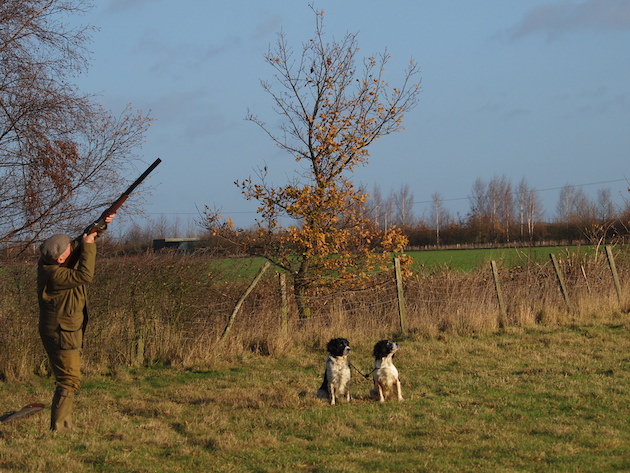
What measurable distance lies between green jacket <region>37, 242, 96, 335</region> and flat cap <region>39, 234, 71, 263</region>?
99 mm

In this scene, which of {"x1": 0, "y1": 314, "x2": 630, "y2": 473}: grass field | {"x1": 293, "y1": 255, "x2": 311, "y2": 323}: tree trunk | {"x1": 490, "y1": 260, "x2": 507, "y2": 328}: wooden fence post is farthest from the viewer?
{"x1": 490, "y1": 260, "x2": 507, "y2": 328}: wooden fence post

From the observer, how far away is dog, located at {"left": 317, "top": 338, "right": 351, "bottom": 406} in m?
8.30

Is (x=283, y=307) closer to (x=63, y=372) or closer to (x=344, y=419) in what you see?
(x=344, y=419)

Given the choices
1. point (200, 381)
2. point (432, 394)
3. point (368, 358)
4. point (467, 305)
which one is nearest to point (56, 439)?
point (200, 381)

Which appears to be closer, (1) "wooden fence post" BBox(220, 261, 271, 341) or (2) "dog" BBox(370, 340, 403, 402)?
(2) "dog" BBox(370, 340, 403, 402)

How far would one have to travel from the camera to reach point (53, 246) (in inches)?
271

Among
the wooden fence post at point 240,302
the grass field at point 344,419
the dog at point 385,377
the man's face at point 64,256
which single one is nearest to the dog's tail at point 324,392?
the grass field at point 344,419

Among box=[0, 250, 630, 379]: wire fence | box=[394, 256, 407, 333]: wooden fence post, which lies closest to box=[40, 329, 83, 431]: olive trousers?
box=[0, 250, 630, 379]: wire fence

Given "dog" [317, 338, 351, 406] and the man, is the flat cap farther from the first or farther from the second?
"dog" [317, 338, 351, 406]

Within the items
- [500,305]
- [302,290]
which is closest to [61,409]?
[302,290]

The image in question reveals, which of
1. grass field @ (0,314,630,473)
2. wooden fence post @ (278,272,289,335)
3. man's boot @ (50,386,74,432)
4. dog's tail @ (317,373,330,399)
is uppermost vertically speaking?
wooden fence post @ (278,272,289,335)

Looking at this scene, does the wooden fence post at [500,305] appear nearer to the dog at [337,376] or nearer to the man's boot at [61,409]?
the dog at [337,376]

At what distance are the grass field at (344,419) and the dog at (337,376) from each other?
16 centimetres

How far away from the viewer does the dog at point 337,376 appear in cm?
830
